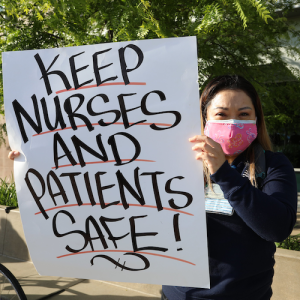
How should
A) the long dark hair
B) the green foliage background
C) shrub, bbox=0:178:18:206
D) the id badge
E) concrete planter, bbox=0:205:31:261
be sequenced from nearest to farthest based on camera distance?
the id badge → the long dark hair → the green foliage background → concrete planter, bbox=0:205:31:261 → shrub, bbox=0:178:18:206

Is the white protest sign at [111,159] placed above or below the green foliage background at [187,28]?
below

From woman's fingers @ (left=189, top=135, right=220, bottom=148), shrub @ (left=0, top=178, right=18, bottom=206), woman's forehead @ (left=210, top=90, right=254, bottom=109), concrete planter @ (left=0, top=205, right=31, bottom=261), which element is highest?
woman's forehead @ (left=210, top=90, right=254, bottom=109)

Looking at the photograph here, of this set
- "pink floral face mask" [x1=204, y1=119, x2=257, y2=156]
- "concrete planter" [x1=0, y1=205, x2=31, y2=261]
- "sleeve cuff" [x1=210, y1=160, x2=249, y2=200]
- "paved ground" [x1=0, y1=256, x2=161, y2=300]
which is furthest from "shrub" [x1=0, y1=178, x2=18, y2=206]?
"sleeve cuff" [x1=210, y1=160, x2=249, y2=200]

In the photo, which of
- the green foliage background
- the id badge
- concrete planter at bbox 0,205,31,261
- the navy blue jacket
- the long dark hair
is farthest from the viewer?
concrete planter at bbox 0,205,31,261

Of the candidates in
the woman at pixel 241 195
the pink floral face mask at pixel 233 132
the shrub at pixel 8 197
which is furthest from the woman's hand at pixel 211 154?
the shrub at pixel 8 197

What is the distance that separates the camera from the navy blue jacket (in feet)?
4.00

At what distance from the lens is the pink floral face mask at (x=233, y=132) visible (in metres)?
1.44

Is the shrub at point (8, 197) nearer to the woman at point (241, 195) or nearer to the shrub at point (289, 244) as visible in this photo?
the shrub at point (289, 244)

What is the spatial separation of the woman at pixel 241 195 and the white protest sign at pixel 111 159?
7 centimetres

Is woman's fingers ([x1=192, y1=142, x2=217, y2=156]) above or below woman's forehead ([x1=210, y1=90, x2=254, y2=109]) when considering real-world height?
below

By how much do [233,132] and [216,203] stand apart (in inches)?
12.5

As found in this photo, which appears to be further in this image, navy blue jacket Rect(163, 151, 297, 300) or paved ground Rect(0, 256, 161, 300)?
paved ground Rect(0, 256, 161, 300)

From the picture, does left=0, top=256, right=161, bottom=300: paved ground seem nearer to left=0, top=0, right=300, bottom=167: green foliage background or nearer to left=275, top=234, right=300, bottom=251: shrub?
left=275, top=234, right=300, bottom=251: shrub

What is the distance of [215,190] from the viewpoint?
1.46m
